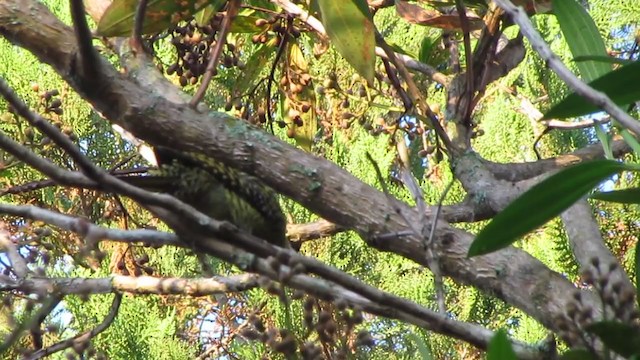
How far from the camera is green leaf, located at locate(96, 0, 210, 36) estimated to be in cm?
165

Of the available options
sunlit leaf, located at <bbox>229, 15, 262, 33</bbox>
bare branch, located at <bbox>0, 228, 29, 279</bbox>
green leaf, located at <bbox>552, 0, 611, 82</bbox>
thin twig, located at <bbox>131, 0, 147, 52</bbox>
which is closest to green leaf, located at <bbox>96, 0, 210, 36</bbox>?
thin twig, located at <bbox>131, 0, 147, 52</bbox>

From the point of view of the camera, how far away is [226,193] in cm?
158

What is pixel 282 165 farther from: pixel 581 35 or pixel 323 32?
pixel 323 32

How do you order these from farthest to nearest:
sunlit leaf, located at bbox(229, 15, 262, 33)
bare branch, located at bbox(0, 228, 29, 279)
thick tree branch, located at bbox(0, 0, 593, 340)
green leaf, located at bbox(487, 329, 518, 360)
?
sunlit leaf, located at bbox(229, 15, 262, 33) → thick tree branch, located at bbox(0, 0, 593, 340) → bare branch, located at bbox(0, 228, 29, 279) → green leaf, located at bbox(487, 329, 518, 360)

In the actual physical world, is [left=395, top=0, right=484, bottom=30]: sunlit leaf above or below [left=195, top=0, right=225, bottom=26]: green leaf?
above

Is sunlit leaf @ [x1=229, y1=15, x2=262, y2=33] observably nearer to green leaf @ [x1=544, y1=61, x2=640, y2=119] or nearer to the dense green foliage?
the dense green foliage

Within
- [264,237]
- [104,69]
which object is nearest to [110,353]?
[264,237]

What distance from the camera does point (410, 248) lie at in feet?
4.63

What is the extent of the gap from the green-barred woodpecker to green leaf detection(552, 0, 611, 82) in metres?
0.53

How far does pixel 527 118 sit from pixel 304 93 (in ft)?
2.93

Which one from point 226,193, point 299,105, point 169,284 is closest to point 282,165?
point 226,193

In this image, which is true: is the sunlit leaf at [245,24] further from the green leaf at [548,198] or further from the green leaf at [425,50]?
the green leaf at [548,198]

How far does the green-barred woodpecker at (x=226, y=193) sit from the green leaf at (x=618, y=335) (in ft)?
2.54

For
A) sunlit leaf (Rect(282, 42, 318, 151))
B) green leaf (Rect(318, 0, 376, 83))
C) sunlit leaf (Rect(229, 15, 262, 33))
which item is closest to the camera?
green leaf (Rect(318, 0, 376, 83))
